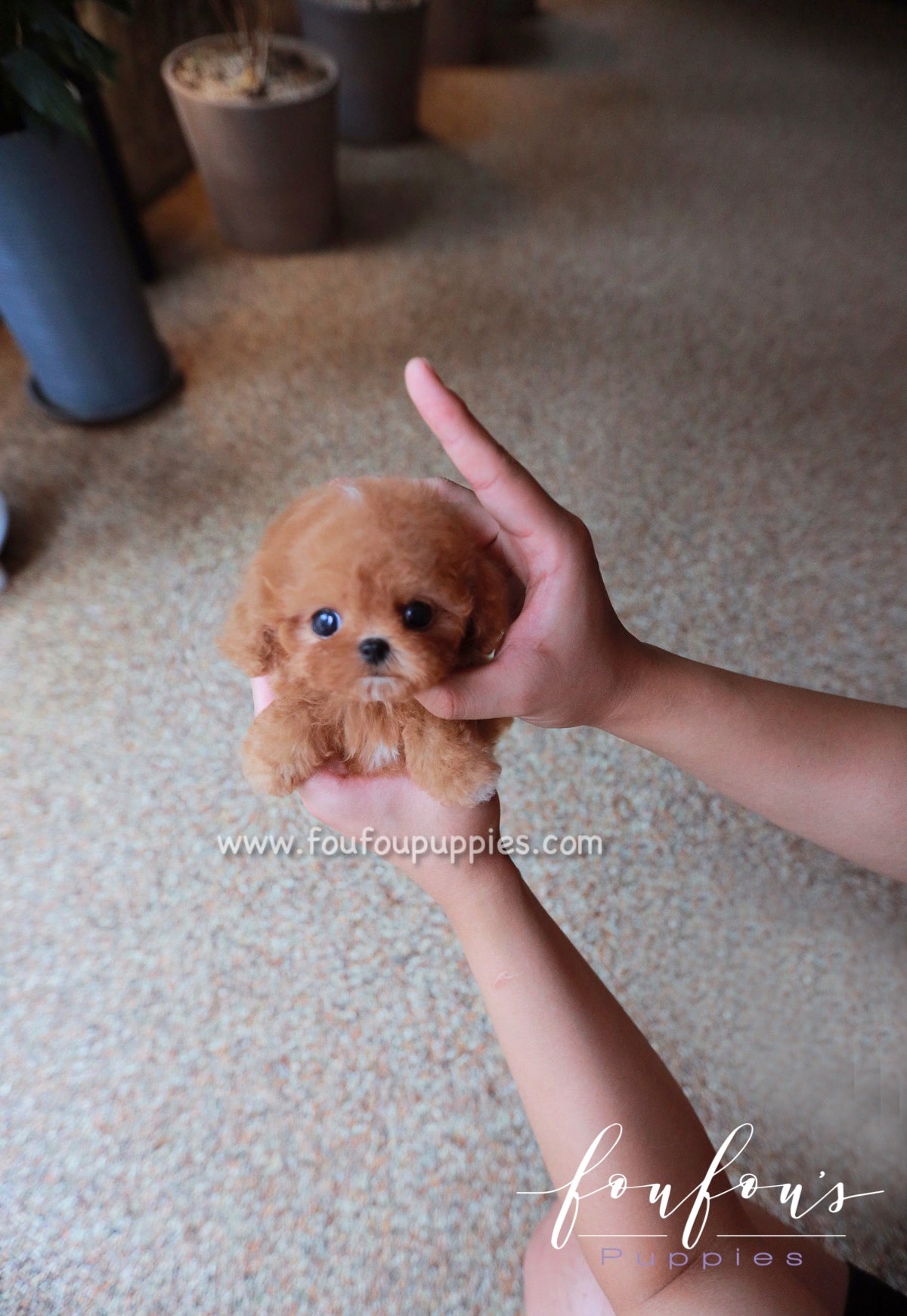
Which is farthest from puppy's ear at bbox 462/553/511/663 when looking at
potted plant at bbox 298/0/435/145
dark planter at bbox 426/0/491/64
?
dark planter at bbox 426/0/491/64

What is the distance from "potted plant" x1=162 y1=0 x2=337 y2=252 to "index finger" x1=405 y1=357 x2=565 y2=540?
152cm

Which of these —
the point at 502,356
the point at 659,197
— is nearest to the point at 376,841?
the point at 502,356

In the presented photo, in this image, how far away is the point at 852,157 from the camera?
2.56 metres

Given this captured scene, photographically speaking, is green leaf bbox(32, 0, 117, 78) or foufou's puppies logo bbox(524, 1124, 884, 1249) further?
green leaf bbox(32, 0, 117, 78)

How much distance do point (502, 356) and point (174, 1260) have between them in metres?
1.66

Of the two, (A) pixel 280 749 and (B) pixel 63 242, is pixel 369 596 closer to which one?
(A) pixel 280 749

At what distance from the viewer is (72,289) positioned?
4.36ft

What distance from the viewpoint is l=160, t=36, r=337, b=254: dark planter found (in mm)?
1682

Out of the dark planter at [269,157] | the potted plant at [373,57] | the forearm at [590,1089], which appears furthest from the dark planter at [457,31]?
the forearm at [590,1089]

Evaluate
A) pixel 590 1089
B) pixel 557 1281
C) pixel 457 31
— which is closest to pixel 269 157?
pixel 457 31

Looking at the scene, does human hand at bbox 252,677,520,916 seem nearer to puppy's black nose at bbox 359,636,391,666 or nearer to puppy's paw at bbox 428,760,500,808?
puppy's paw at bbox 428,760,500,808

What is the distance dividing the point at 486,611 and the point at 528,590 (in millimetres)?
68

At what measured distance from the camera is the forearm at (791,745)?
653 mm

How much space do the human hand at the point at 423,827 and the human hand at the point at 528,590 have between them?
115 millimetres
